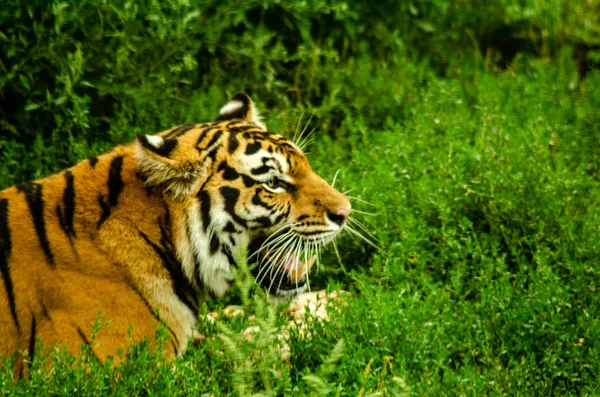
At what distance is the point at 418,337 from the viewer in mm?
3729

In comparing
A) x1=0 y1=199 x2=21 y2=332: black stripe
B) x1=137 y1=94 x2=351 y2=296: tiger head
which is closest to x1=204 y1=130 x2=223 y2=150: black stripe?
x1=137 y1=94 x2=351 y2=296: tiger head

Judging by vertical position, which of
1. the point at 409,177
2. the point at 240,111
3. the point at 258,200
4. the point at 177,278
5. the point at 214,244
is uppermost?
the point at 240,111

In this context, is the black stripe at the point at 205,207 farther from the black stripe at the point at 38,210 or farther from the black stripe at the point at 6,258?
the black stripe at the point at 6,258

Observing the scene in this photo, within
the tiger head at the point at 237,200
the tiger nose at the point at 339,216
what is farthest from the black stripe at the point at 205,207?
the tiger nose at the point at 339,216

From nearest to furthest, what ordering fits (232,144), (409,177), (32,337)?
(32,337)
(232,144)
(409,177)

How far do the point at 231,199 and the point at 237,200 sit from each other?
2 centimetres

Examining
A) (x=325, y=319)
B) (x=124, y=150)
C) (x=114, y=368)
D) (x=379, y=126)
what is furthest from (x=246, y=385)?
(x=379, y=126)

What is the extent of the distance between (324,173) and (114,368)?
2.13 m

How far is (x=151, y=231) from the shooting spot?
3.54 m

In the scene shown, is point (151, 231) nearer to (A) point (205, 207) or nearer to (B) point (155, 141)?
(A) point (205, 207)

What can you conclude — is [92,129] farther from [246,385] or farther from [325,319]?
[246,385]

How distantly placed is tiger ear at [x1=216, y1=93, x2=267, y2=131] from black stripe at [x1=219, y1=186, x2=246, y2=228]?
483 millimetres

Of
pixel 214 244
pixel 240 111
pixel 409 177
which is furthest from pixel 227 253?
pixel 409 177

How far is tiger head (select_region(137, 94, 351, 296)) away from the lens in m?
3.56
